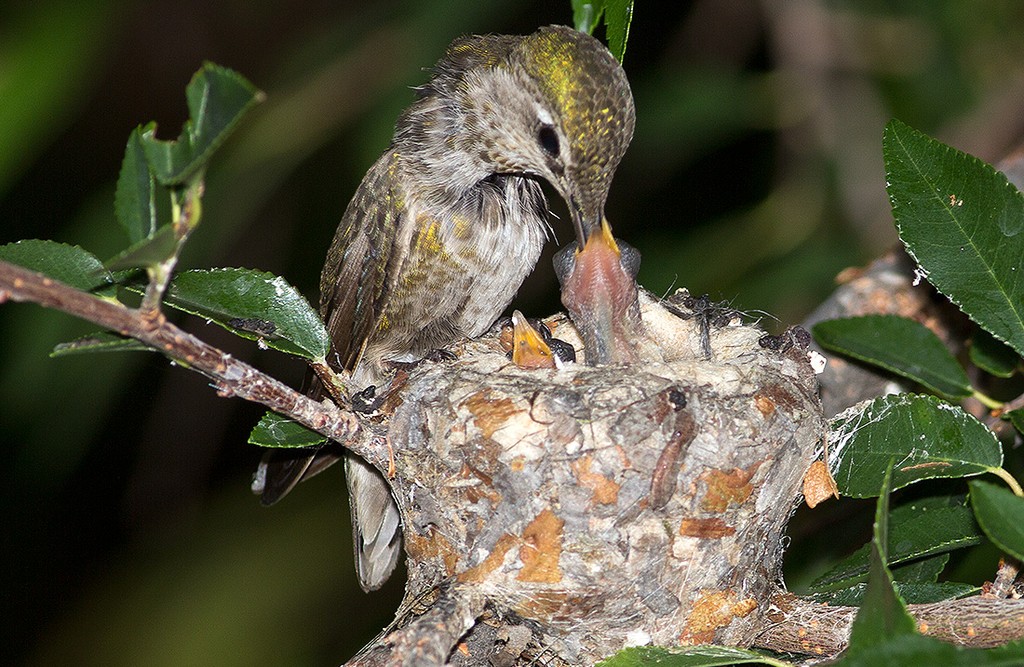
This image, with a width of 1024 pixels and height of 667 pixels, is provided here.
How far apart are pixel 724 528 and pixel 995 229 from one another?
2.74ft

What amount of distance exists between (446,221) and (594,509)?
1058mm

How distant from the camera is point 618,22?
2.63m

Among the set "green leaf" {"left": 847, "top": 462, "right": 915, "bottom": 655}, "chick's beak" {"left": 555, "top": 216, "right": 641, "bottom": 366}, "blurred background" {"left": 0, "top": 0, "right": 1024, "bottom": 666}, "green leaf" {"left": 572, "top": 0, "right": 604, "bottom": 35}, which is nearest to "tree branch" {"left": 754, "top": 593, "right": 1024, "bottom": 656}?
"green leaf" {"left": 847, "top": 462, "right": 915, "bottom": 655}

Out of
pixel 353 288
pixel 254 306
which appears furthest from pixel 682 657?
pixel 353 288

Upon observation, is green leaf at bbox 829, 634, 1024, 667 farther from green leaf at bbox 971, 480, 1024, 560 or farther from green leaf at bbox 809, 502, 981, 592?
green leaf at bbox 809, 502, 981, 592

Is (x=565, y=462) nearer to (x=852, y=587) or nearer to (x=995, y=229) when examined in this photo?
(x=852, y=587)

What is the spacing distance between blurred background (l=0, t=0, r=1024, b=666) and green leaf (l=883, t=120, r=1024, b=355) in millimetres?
1442

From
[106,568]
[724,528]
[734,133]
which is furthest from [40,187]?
[724,528]

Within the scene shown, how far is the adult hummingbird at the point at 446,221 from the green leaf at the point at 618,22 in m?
0.05

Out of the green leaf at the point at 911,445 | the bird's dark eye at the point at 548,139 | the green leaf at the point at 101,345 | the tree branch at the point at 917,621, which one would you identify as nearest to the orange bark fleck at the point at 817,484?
the green leaf at the point at 911,445

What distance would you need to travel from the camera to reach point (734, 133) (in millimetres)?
4973

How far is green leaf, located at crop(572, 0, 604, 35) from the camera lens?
2.85 meters

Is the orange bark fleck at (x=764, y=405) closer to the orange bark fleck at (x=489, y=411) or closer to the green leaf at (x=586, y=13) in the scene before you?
the orange bark fleck at (x=489, y=411)

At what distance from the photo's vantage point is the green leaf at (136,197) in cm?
168
